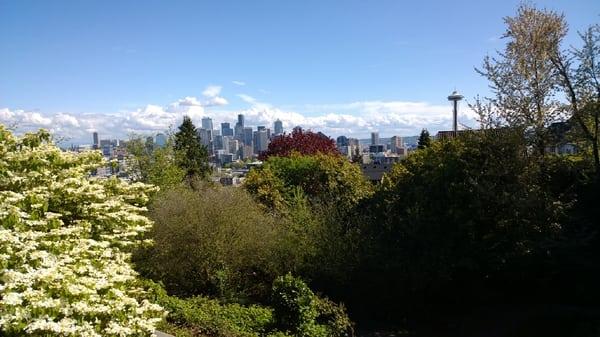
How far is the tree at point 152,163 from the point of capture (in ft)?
61.2

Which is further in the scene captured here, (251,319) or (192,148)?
(192,148)

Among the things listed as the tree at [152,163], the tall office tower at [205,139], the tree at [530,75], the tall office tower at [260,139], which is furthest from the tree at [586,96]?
the tall office tower at [260,139]

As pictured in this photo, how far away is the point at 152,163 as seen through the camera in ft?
66.1

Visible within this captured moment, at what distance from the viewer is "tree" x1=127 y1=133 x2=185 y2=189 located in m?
18.6

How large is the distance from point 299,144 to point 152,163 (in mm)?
12197

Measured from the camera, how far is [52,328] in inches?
143

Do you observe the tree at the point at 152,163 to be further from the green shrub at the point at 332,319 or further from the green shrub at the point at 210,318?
the green shrub at the point at 332,319

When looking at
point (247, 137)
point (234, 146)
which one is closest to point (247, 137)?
point (247, 137)

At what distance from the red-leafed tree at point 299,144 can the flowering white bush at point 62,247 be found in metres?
21.7

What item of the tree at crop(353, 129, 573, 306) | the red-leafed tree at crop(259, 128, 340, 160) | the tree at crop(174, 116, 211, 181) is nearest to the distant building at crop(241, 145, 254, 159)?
the tree at crop(174, 116, 211, 181)

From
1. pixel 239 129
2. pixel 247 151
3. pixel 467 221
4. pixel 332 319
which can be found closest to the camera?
pixel 332 319

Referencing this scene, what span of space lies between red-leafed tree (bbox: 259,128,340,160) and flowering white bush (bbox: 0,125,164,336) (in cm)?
2174

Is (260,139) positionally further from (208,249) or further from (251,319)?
(251,319)

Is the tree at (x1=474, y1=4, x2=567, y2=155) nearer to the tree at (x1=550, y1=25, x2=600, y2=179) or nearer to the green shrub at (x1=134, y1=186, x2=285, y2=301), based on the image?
the tree at (x1=550, y1=25, x2=600, y2=179)
